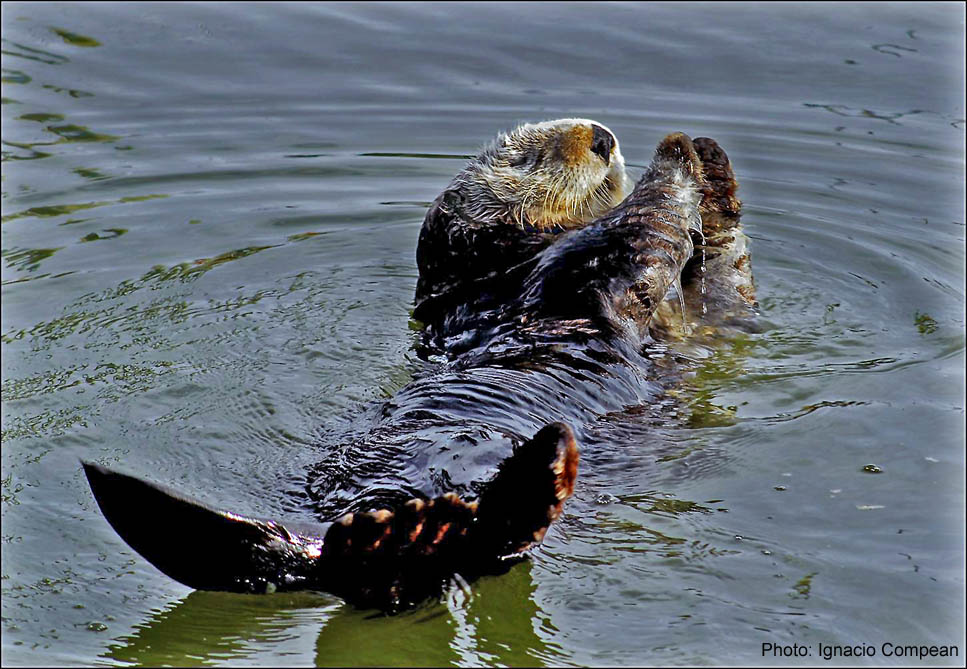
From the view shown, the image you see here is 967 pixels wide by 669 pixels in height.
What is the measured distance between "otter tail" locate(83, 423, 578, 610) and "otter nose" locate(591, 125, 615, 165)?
6.71ft

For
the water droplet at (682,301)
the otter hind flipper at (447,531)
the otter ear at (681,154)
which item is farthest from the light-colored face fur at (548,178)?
the otter hind flipper at (447,531)

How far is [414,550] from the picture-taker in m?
2.22

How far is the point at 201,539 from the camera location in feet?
7.23

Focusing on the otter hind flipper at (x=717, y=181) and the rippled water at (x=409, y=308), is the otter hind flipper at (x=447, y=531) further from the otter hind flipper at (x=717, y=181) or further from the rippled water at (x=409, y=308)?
the otter hind flipper at (x=717, y=181)

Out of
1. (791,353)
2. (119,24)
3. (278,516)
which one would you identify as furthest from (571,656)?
(119,24)

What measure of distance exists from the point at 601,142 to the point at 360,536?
2284 millimetres

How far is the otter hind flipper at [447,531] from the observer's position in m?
2.18

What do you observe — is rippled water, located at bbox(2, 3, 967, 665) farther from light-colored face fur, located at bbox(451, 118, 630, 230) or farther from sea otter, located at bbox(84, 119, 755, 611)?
light-colored face fur, located at bbox(451, 118, 630, 230)

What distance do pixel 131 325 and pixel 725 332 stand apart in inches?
86.0

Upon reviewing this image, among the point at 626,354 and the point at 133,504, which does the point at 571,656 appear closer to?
the point at 133,504

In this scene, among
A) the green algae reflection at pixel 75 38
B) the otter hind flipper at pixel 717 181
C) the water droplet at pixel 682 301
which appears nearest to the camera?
the water droplet at pixel 682 301

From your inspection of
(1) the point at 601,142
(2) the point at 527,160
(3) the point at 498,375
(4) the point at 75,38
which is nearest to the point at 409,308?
(2) the point at 527,160

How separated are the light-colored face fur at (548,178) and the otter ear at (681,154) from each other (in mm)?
206

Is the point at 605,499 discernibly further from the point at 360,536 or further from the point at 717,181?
the point at 717,181
